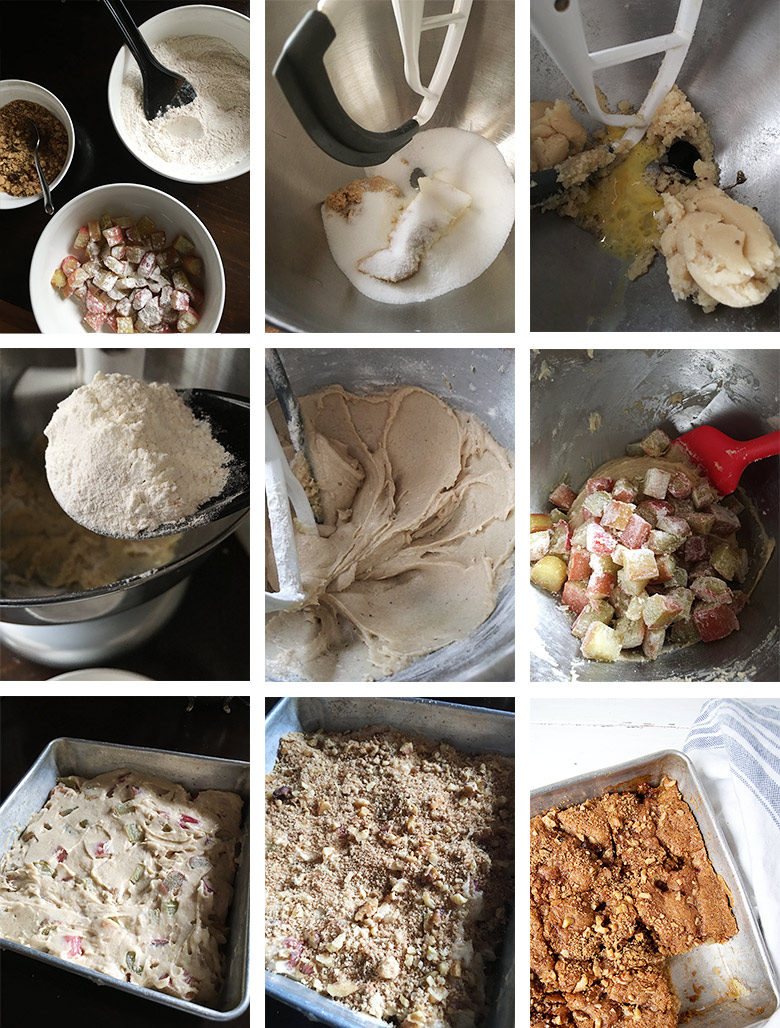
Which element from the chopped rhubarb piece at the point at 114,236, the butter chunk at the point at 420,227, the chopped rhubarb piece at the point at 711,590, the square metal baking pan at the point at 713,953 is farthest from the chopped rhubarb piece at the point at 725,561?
the chopped rhubarb piece at the point at 114,236

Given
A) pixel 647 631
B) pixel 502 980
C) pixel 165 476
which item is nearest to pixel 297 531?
pixel 165 476

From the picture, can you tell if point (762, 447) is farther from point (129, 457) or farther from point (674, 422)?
point (129, 457)

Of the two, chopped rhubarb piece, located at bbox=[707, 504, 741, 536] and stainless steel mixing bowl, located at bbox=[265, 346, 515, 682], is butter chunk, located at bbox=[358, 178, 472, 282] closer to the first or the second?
stainless steel mixing bowl, located at bbox=[265, 346, 515, 682]

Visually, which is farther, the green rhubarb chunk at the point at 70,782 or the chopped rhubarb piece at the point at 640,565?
the green rhubarb chunk at the point at 70,782

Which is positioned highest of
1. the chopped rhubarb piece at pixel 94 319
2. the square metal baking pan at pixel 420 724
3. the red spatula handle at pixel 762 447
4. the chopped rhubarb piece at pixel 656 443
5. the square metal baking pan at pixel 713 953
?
the chopped rhubarb piece at pixel 94 319

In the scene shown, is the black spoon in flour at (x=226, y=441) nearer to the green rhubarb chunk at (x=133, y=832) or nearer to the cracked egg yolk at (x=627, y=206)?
the green rhubarb chunk at (x=133, y=832)

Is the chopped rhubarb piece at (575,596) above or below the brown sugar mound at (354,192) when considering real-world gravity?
below

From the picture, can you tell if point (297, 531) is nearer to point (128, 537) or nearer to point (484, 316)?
point (128, 537)
